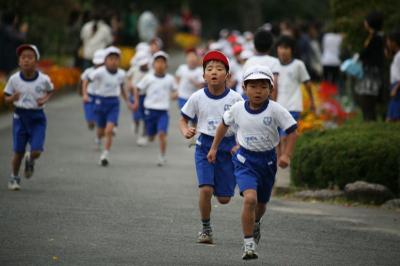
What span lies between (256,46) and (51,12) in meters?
16.6

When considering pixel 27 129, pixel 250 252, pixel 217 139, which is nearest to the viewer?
pixel 250 252

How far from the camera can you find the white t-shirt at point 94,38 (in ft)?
86.0

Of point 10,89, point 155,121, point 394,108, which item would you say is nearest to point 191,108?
point 10,89

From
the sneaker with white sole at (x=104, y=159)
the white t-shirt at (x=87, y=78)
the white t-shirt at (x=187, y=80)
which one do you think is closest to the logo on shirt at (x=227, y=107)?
the sneaker with white sole at (x=104, y=159)

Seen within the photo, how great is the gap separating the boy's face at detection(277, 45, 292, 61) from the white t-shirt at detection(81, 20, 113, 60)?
38.9ft

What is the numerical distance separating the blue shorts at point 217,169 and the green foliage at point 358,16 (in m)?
9.98

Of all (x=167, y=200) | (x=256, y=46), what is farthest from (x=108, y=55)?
(x=167, y=200)

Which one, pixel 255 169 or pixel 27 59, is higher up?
pixel 27 59

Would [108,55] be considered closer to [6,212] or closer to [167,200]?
[167,200]

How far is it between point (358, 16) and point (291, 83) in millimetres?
5499

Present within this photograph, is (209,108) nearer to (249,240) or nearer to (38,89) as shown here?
(249,240)

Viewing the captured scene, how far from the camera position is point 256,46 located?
46.7 feet

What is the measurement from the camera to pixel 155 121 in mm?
17531

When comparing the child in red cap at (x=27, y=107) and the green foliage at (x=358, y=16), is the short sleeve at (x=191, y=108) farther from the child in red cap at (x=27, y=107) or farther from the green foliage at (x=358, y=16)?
the green foliage at (x=358, y=16)
